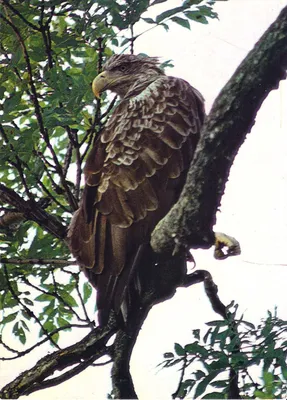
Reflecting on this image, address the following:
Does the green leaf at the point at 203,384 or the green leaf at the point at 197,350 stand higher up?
the green leaf at the point at 197,350

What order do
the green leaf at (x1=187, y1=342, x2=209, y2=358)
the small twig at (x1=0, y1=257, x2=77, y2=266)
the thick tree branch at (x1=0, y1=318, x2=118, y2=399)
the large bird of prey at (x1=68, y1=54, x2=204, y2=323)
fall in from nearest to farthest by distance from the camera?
the green leaf at (x1=187, y1=342, x2=209, y2=358) → the large bird of prey at (x1=68, y1=54, x2=204, y2=323) → the thick tree branch at (x1=0, y1=318, x2=118, y2=399) → the small twig at (x1=0, y1=257, x2=77, y2=266)

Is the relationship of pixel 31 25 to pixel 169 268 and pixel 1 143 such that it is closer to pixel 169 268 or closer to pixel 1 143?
pixel 1 143

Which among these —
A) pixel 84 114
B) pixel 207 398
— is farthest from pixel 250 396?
pixel 84 114

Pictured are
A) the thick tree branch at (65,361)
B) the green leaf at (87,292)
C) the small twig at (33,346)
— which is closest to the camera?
the thick tree branch at (65,361)

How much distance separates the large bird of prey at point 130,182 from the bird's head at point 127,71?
25 cm

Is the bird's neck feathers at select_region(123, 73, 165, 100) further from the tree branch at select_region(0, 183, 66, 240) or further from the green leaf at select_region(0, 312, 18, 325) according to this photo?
the green leaf at select_region(0, 312, 18, 325)

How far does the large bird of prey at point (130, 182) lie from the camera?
3.03 m

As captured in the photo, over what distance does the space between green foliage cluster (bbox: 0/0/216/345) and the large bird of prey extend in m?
0.23

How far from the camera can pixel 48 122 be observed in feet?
10.8

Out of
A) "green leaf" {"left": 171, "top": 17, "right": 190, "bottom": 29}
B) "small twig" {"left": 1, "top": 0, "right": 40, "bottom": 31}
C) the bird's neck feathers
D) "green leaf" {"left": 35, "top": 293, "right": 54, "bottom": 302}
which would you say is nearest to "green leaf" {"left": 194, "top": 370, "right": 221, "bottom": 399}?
the bird's neck feathers

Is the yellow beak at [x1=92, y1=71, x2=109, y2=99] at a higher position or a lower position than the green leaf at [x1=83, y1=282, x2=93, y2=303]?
higher

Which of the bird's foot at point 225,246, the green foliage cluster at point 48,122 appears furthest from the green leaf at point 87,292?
the bird's foot at point 225,246

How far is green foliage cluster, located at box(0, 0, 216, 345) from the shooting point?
3.32m

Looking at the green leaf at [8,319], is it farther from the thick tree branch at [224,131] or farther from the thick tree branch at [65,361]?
the thick tree branch at [224,131]
